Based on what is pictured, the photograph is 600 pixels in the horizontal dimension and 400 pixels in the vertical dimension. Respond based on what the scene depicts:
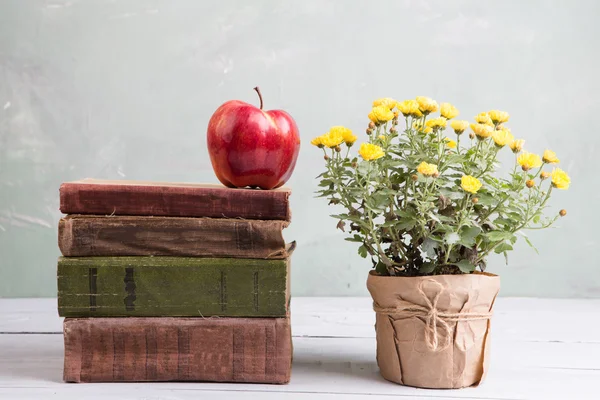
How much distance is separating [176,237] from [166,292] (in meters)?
0.09

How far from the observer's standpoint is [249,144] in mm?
1111

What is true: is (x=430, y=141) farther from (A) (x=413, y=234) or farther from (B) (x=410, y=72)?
(B) (x=410, y=72)

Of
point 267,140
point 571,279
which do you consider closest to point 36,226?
point 267,140

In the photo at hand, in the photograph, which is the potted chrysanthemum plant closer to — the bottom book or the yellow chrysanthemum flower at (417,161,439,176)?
the yellow chrysanthemum flower at (417,161,439,176)

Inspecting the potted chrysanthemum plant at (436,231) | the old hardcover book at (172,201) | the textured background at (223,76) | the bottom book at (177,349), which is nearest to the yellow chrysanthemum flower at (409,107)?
the potted chrysanthemum plant at (436,231)

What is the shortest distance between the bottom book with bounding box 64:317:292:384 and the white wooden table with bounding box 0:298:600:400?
21mm

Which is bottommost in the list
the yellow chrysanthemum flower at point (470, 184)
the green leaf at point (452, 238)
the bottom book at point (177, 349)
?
the bottom book at point (177, 349)

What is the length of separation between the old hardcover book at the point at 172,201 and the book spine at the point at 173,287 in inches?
2.9

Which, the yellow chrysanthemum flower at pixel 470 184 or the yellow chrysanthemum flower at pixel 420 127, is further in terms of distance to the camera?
the yellow chrysanthemum flower at pixel 420 127

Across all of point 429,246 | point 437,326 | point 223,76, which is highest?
point 223,76

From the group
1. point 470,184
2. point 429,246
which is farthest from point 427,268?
point 470,184

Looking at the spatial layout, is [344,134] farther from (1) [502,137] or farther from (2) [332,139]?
(1) [502,137]

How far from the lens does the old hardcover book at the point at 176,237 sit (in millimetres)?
1062

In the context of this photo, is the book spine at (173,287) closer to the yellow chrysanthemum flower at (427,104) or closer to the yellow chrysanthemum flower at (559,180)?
the yellow chrysanthemum flower at (427,104)
